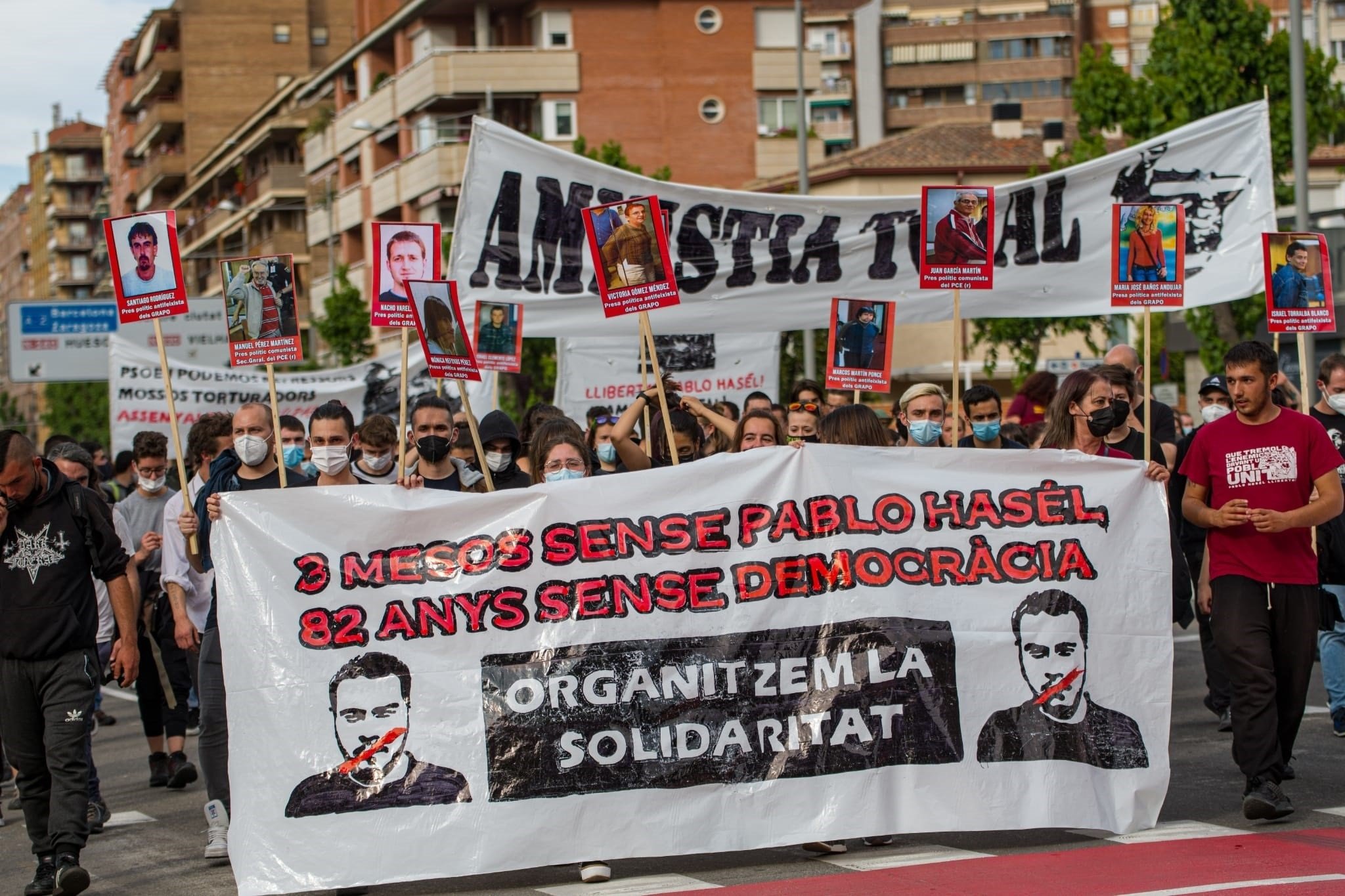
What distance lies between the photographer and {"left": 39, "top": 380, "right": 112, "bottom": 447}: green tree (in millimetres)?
79312

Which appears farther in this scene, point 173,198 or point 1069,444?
point 173,198

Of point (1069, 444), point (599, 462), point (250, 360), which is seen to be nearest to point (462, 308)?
point (599, 462)

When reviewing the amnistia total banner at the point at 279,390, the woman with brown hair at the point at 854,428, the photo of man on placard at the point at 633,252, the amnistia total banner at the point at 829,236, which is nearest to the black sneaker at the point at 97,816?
the amnistia total banner at the point at 829,236

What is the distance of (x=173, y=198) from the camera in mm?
93000

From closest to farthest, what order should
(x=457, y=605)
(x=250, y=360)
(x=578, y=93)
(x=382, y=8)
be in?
(x=457, y=605) → (x=250, y=360) → (x=578, y=93) → (x=382, y=8)

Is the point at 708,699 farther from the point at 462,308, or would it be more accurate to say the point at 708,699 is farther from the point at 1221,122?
the point at 1221,122

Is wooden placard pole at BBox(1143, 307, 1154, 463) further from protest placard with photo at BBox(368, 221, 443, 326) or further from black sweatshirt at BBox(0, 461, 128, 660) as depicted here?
black sweatshirt at BBox(0, 461, 128, 660)

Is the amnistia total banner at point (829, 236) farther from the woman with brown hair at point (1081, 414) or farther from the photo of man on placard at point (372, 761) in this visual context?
the photo of man on placard at point (372, 761)

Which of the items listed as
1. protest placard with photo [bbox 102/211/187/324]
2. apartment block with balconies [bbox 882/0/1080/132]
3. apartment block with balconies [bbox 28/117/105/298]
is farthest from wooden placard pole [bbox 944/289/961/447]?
apartment block with balconies [bbox 28/117/105/298]

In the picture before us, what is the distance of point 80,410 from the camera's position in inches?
3223

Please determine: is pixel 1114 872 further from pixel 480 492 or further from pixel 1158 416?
pixel 1158 416

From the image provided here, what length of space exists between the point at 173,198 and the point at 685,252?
85.7m

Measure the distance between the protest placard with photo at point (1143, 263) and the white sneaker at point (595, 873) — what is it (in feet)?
11.6

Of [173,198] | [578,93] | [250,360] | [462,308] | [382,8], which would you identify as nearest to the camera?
[250,360]
